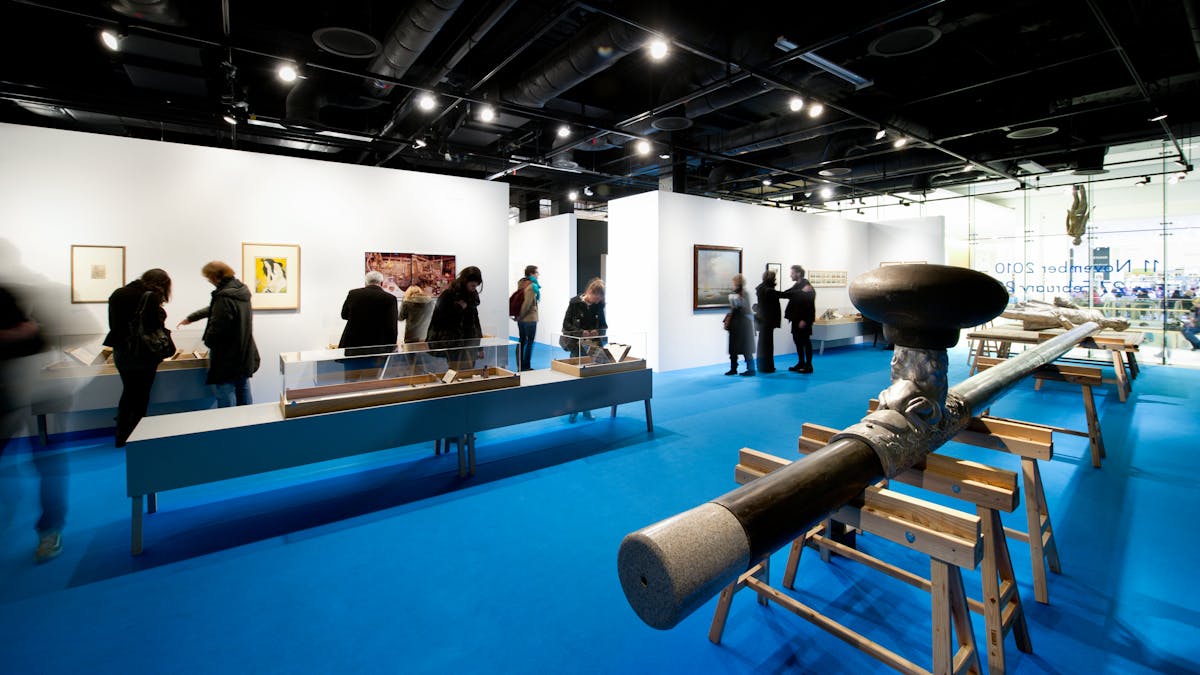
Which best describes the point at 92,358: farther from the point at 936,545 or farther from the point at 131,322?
the point at 936,545

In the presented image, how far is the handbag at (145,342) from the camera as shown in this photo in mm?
4223

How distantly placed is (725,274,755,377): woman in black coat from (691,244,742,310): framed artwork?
0.91 meters

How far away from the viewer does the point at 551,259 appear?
42.0ft

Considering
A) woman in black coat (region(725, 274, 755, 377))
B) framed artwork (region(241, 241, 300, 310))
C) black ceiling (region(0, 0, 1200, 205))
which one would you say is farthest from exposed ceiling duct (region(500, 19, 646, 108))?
woman in black coat (region(725, 274, 755, 377))

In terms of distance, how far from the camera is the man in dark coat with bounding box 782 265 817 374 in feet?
28.3

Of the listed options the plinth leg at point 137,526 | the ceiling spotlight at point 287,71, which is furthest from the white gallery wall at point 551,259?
the plinth leg at point 137,526

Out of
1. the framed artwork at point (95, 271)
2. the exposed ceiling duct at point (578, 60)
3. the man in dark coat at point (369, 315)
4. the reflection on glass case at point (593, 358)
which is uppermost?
Result: the exposed ceiling duct at point (578, 60)

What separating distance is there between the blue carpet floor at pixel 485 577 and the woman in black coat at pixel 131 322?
0.50 m

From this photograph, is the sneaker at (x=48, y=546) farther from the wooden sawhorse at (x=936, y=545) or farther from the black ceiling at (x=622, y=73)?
the black ceiling at (x=622, y=73)

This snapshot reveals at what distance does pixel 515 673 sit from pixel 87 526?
3072mm

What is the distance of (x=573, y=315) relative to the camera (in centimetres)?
605

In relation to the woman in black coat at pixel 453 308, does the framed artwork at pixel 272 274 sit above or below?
above

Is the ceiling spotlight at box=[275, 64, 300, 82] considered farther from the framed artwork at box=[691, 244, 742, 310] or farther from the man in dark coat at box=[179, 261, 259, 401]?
the framed artwork at box=[691, 244, 742, 310]

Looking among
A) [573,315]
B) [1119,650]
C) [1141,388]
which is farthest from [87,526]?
[1141,388]
